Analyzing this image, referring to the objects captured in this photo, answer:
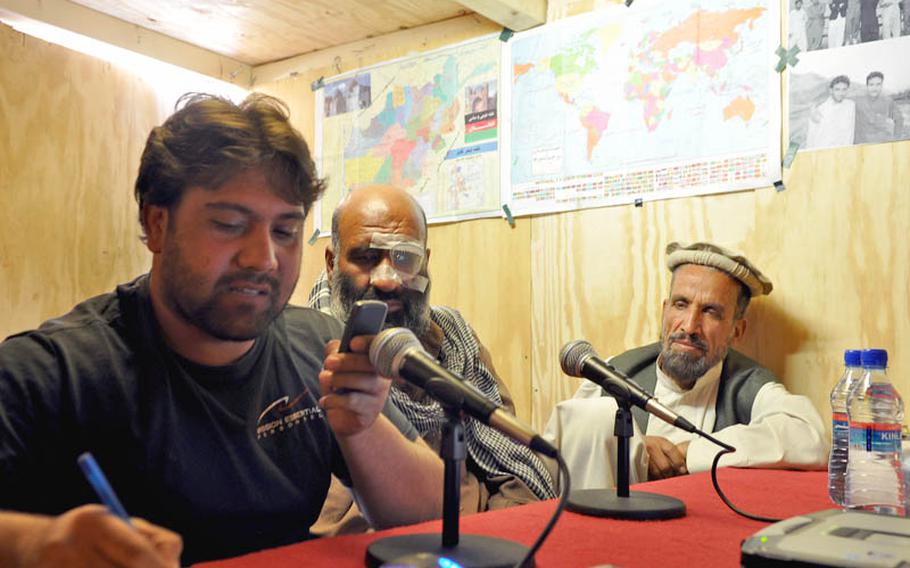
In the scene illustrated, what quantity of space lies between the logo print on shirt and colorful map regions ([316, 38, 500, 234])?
173cm

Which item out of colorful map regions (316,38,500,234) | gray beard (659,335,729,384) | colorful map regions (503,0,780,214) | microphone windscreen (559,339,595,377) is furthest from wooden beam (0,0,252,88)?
microphone windscreen (559,339,595,377)

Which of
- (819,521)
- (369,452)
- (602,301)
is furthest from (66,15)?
(819,521)

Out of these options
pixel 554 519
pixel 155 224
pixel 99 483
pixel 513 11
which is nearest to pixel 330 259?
pixel 513 11

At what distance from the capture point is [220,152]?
4.12 ft

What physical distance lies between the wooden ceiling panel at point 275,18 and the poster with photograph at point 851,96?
4.28 feet

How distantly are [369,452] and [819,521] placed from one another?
0.70m

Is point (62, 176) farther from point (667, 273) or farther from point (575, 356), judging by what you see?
point (575, 356)

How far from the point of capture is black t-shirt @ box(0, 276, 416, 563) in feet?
3.71

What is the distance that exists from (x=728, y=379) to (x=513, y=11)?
1.43 m

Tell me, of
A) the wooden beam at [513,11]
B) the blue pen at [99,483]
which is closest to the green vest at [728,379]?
the wooden beam at [513,11]

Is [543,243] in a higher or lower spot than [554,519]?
higher

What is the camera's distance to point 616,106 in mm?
2732

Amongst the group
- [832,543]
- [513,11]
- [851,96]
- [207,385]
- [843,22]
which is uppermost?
[513,11]

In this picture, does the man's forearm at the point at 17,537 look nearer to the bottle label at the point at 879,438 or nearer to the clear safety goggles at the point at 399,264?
the bottle label at the point at 879,438
